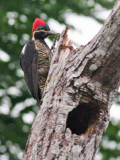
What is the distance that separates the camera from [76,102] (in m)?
2.93

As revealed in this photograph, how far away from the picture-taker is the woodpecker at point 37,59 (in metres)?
4.89

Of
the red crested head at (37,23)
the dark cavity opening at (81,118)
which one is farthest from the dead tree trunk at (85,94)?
the red crested head at (37,23)

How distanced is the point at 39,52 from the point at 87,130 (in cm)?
286

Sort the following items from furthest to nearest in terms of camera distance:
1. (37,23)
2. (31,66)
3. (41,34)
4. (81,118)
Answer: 1. (41,34)
2. (37,23)
3. (31,66)
4. (81,118)

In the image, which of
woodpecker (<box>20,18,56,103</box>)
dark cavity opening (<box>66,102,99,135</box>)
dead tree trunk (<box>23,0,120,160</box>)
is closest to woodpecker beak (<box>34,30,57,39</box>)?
woodpecker (<box>20,18,56,103</box>)

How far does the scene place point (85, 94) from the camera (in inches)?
116

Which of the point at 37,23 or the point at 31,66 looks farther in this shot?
the point at 37,23

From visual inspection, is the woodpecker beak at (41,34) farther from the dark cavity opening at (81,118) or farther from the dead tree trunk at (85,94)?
the dark cavity opening at (81,118)

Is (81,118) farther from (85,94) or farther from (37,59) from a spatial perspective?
(37,59)

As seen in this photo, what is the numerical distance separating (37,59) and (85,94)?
2.33 meters

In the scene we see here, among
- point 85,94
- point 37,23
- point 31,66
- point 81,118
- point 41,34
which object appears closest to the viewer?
point 85,94

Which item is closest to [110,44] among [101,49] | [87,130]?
[101,49]

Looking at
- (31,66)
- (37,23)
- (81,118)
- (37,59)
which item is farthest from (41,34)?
(81,118)

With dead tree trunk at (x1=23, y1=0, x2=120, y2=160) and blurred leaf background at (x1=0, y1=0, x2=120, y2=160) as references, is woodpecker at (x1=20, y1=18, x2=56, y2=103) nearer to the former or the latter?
blurred leaf background at (x1=0, y1=0, x2=120, y2=160)
